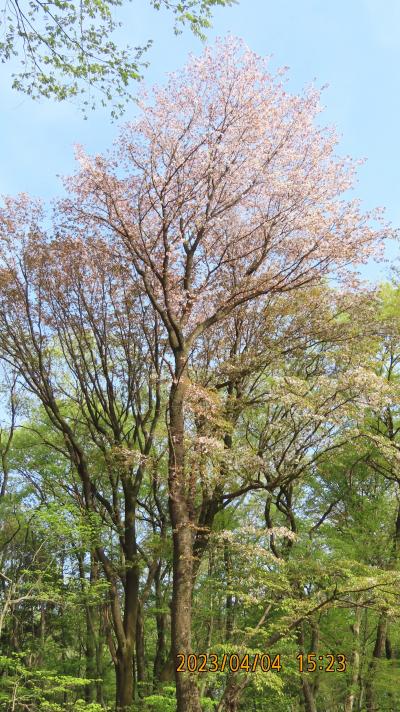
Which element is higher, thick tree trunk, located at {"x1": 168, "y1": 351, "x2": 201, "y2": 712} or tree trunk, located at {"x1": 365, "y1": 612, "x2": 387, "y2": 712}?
thick tree trunk, located at {"x1": 168, "y1": 351, "x2": 201, "y2": 712}

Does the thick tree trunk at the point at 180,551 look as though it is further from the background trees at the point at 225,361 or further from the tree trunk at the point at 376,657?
the tree trunk at the point at 376,657

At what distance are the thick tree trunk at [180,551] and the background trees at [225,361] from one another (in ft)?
0.10

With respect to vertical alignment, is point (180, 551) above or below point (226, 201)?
below

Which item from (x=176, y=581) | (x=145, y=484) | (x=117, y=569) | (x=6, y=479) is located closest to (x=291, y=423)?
(x=176, y=581)

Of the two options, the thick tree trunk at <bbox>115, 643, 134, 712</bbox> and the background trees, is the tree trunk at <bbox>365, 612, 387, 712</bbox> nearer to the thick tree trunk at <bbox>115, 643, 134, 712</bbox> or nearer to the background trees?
the background trees

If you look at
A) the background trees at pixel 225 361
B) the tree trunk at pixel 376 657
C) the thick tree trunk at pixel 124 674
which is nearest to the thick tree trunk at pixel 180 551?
the background trees at pixel 225 361

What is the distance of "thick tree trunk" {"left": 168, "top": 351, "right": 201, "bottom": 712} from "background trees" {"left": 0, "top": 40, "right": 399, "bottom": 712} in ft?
0.10

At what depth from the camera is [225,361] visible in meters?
11.7

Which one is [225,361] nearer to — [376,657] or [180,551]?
[180,551]

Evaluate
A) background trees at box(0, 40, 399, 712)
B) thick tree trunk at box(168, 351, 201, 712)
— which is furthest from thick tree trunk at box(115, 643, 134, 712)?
thick tree trunk at box(168, 351, 201, 712)

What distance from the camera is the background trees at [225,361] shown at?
9703 millimetres

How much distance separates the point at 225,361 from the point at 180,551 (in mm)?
4095

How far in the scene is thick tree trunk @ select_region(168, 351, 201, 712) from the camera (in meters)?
8.12

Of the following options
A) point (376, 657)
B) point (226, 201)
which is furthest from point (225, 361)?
point (376, 657)
